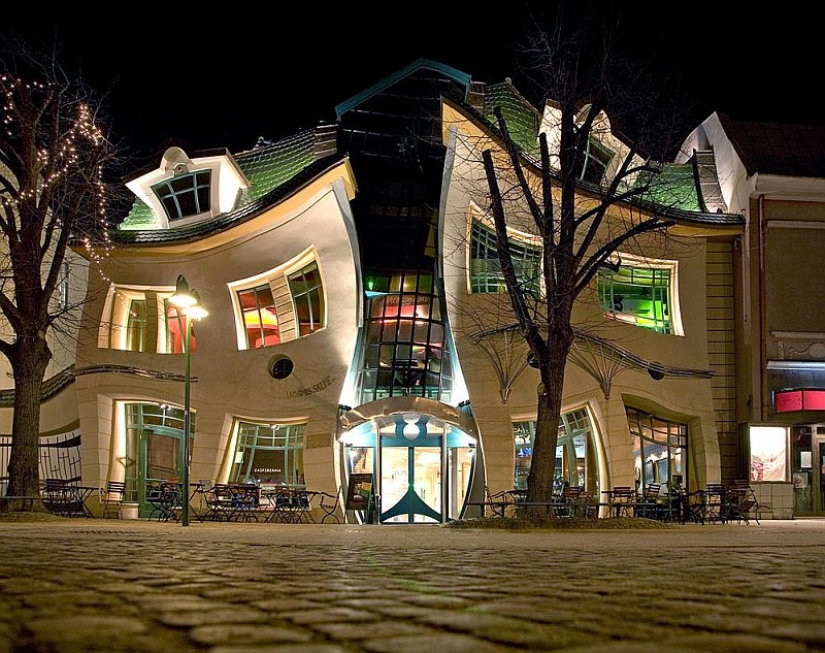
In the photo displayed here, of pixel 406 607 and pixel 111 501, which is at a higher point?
pixel 406 607

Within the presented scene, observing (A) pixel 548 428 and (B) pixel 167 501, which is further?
(B) pixel 167 501

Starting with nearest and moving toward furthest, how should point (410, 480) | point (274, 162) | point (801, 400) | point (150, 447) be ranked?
point (801, 400) < point (410, 480) < point (150, 447) < point (274, 162)

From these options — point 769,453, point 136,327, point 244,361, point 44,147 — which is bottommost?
point 769,453

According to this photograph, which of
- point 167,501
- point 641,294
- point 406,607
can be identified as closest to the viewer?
point 406,607

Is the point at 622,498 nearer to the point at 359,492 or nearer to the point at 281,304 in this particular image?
the point at 359,492

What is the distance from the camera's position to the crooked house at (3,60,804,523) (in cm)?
2606

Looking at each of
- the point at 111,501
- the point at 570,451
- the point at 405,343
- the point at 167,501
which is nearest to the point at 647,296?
the point at 570,451

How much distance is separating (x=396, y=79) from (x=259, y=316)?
30.9ft

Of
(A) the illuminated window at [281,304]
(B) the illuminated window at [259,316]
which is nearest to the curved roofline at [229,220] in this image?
(A) the illuminated window at [281,304]

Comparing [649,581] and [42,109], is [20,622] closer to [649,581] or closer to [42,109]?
[649,581]

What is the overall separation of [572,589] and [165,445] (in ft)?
83.8

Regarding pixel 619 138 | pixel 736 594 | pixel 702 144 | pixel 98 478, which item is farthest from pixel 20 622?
pixel 702 144

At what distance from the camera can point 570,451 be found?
27.1 m

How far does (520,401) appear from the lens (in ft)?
84.6
